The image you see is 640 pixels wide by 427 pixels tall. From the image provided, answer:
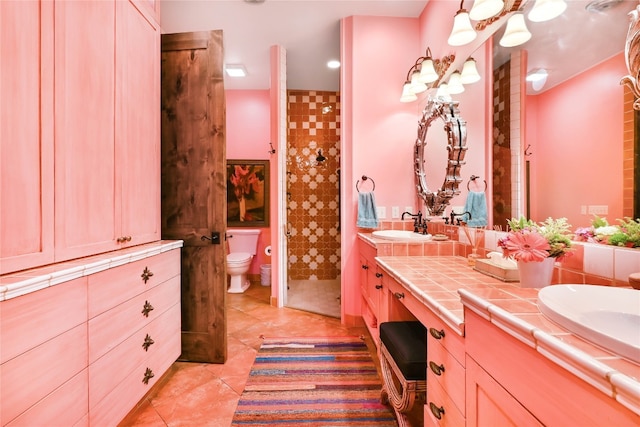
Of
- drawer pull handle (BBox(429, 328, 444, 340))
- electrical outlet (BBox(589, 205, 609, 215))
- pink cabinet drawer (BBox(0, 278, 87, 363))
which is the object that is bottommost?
drawer pull handle (BBox(429, 328, 444, 340))

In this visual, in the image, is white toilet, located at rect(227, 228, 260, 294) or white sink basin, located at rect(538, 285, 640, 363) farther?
white toilet, located at rect(227, 228, 260, 294)

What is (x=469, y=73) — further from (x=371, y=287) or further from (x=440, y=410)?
(x=440, y=410)

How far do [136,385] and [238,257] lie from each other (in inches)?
93.9

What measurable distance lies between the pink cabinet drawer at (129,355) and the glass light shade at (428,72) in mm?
2609

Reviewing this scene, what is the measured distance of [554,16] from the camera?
4.05ft

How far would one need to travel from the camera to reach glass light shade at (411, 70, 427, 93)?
2467 millimetres

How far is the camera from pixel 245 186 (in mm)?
4422

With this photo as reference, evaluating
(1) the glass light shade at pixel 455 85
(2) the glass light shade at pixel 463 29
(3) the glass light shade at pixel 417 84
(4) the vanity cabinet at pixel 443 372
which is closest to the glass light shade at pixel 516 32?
(2) the glass light shade at pixel 463 29

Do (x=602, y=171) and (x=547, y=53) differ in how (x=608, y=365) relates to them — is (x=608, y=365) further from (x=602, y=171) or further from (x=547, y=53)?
(x=547, y=53)

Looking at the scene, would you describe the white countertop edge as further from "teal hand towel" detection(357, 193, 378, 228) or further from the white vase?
the white vase

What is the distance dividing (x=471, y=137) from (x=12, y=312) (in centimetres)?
239

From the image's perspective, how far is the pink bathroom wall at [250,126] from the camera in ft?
14.4

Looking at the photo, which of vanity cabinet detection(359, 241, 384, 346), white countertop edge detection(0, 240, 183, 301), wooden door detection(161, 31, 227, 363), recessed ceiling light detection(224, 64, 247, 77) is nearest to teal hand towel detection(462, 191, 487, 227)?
vanity cabinet detection(359, 241, 384, 346)

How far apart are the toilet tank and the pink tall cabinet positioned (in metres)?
2.35
